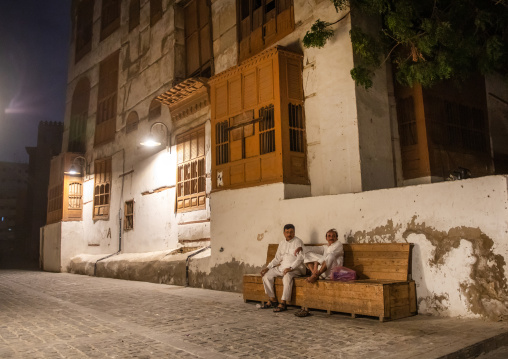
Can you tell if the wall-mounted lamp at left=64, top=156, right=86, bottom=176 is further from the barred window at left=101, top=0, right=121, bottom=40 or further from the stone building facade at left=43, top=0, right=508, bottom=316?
the barred window at left=101, top=0, right=121, bottom=40

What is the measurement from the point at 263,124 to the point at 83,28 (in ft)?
50.8

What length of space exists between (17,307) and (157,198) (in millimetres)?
6441

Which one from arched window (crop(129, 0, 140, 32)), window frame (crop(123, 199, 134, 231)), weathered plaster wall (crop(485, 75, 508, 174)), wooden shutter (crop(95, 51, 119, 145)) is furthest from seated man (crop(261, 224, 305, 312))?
arched window (crop(129, 0, 140, 32))

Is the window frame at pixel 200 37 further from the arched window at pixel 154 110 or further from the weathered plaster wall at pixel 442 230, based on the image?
the weathered plaster wall at pixel 442 230

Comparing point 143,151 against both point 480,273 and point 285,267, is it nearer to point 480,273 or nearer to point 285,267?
point 285,267

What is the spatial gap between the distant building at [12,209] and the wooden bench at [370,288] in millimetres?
30378

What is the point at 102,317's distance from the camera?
6.58 meters

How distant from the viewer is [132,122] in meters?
15.8

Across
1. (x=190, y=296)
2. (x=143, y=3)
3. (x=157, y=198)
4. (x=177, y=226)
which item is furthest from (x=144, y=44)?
(x=190, y=296)

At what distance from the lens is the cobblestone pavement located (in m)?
4.36

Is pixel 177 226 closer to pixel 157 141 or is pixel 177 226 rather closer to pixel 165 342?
pixel 157 141

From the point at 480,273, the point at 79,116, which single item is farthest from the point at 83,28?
the point at 480,273

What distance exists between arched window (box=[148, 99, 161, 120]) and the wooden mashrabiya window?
4814mm

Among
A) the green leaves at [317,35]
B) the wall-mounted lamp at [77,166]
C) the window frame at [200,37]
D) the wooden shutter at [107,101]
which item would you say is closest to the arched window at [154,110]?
the window frame at [200,37]
